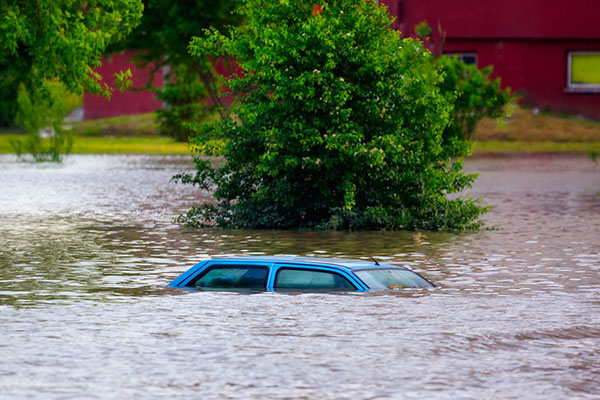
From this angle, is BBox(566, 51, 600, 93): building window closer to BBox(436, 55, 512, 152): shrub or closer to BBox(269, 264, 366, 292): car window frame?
BBox(436, 55, 512, 152): shrub

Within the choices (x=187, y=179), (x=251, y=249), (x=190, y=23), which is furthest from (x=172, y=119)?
(x=251, y=249)

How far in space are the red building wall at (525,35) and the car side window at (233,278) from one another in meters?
42.8

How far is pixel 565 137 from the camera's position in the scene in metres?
57.1

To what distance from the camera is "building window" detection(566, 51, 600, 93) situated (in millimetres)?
59656

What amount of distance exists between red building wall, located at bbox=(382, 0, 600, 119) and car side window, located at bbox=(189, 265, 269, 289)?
4283 centimetres

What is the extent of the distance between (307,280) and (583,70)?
46.4 metres

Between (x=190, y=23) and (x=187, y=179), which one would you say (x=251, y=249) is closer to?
(x=187, y=179)

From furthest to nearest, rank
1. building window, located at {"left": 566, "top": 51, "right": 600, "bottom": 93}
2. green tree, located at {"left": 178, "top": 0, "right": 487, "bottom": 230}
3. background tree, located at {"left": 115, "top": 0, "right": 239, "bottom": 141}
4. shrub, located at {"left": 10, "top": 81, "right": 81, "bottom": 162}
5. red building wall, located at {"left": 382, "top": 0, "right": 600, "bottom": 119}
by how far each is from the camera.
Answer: building window, located at {"left": 566, "top": 51, "right": 600, "bottom": 93} → red building wall, located at {"left": 382, "top": 0, "right": 600, "bottom": 119} → shrub, located at {"left": 10, "top": 81, "right": 81, "bottom": 162} → background tree, located at {"left": 115, "top": 0, "right": 239, "bottom": 141} → green tree, located at {"left": 178, "top": 0, "right": 487, "bottom": 230}

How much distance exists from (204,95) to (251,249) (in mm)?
44302

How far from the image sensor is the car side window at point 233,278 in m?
15.4

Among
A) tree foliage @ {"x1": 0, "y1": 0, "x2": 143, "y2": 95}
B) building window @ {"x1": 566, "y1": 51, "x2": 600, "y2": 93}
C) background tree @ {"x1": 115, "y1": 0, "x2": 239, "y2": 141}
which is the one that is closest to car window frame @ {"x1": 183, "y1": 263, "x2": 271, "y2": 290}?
tree foliage @ {"x1": 0, "y1": 0, "x2": 143, "y2": 95}

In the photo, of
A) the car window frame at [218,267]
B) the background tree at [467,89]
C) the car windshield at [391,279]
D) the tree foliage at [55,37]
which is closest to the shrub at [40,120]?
the background tree at [467,89]

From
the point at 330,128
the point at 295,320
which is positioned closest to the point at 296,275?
the point at 295,320

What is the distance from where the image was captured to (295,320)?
13.5 meters
